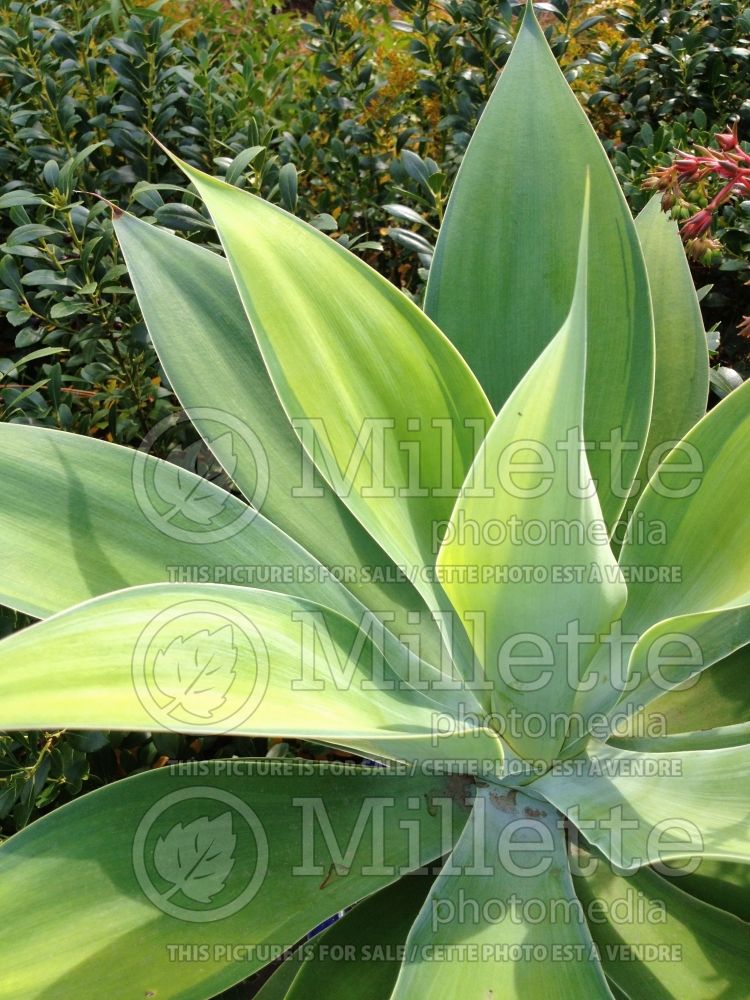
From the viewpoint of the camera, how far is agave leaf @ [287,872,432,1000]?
30.5 inches

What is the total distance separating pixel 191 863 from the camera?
77 centimetres

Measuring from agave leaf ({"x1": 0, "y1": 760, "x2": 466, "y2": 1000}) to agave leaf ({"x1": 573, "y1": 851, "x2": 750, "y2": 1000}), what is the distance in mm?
152

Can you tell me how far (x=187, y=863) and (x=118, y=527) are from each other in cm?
30

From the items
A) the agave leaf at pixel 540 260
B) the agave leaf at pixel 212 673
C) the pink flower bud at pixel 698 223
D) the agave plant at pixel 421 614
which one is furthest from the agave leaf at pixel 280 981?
the pink flower bud at pixel 698 223

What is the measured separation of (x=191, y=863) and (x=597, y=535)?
1.39 ft

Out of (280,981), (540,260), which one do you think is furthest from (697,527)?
(280,981)

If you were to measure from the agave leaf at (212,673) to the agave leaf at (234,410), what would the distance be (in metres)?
0.14

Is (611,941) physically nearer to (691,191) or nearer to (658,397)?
(658,397)

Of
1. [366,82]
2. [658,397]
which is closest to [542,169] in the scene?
[658,397]

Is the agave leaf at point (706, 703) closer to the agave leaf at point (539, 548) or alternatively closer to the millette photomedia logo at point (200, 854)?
the agave leaf at point (539, 548)

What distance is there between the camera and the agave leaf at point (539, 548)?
64 centimetres

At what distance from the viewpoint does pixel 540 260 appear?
938 millimetres

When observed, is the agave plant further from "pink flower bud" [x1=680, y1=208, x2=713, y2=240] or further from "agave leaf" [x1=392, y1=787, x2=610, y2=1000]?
"pink flower bud" [x1=680, y1=208, x2=713, y2=240]

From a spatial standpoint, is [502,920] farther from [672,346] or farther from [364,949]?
[672,346]
